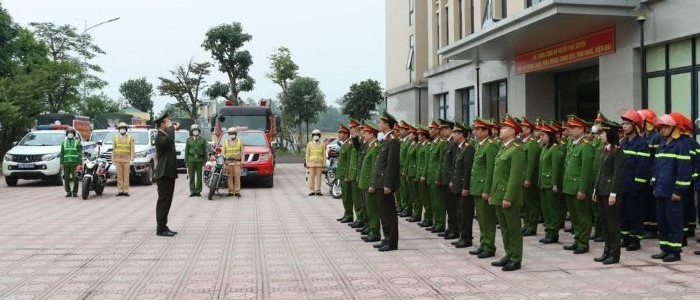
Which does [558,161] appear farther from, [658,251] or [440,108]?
[440,108]

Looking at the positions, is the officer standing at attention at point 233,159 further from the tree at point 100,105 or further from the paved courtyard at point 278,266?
the tree at point 100,105

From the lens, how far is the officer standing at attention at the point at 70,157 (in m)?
16.7

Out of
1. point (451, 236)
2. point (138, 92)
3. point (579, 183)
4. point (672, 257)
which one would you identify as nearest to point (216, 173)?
point (451, 236)

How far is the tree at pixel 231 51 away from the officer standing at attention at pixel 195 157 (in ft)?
76.7

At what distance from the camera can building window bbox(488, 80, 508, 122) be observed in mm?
22297

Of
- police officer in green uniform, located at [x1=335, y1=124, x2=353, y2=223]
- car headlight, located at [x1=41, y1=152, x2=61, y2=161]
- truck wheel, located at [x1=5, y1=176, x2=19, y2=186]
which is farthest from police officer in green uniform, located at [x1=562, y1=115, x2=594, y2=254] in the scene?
truck wheel, located at [x1=5, y1=176, x2=19, y2=186]

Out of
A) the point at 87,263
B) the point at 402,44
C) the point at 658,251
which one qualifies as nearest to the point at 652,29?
the point at 658,251

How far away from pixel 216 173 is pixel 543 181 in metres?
8.77

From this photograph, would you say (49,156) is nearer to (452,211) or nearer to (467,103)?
(452,211)

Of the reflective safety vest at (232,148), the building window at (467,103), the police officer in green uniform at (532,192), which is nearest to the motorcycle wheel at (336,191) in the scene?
the reflective safety vest at (232,148)

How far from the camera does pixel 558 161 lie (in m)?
9.80

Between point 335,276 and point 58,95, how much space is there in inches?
1833

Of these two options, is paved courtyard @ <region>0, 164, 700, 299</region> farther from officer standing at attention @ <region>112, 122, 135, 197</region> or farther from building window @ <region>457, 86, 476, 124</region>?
building window @ <region>457, 86, 476, 124</region>

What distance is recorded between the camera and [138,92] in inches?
4122
